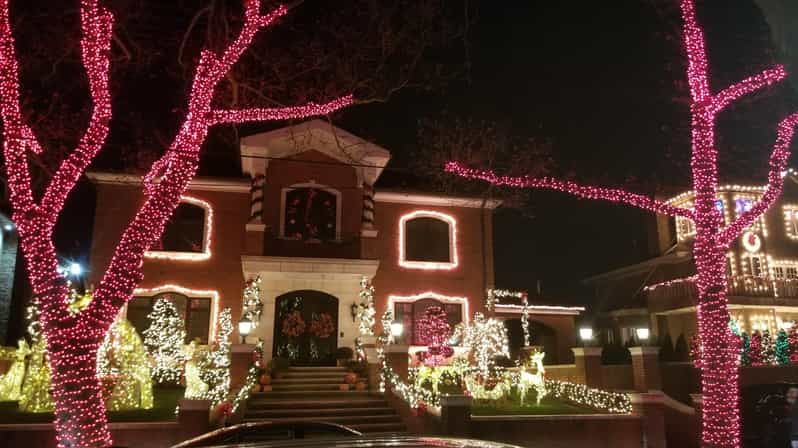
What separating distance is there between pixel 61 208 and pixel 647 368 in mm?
14548

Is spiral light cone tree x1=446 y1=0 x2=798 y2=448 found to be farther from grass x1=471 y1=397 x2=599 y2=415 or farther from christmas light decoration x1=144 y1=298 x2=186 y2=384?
christmas light decoration x1=144 y1=298 x2=186 y2=384

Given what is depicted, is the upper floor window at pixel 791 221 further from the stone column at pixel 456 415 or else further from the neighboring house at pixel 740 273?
the stone column at pixel 456 415

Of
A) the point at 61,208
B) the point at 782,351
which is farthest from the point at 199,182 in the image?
the point at 782,351

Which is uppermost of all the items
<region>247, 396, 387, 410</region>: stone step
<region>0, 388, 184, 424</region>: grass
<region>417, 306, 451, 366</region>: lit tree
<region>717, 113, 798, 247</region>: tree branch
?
<region>717, 113, 798, 247</region>: tree branch

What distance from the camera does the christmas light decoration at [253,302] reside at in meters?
17.8

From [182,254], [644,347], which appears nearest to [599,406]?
[644,347]

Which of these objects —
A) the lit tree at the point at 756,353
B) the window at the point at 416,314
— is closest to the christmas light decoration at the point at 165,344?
the window at the point at 416,314

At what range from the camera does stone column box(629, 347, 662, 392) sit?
656 inches

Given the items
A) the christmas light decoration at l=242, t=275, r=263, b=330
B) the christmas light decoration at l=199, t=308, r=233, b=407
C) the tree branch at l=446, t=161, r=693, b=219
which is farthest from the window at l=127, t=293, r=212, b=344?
the tree branch at l=446, t=161, r=693, b=219

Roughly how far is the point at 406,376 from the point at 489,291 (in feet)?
22.3

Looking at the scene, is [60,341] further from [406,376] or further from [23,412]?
[406,376]

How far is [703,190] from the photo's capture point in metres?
10.3

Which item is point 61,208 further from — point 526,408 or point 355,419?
point 526,408

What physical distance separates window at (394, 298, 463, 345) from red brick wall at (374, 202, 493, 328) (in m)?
0.37
